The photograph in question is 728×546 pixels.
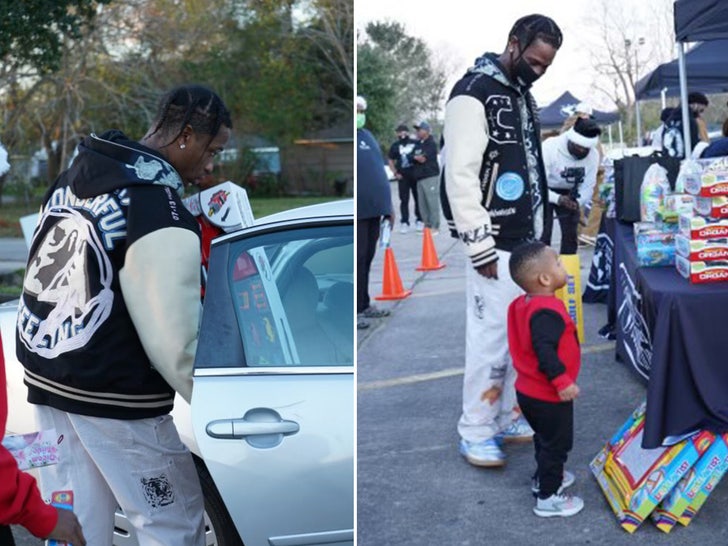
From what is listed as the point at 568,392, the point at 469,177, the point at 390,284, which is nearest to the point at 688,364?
the point at 568,392

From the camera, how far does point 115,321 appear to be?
2.39 m

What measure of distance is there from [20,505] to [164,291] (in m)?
0.60

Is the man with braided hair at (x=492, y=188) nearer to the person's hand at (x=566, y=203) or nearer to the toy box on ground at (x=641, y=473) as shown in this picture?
the toy box on ground at (x=641, y=473)

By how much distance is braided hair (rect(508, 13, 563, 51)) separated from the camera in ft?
13.5

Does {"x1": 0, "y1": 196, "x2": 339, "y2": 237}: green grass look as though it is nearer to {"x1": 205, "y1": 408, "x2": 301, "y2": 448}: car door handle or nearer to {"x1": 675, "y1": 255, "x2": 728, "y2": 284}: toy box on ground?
{"x1": 675, "y1": 255, "x2": 728, "y2": 284}: toy box on ground

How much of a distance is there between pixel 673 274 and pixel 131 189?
2635 mm

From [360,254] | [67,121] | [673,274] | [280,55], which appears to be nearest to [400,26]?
[280,55]

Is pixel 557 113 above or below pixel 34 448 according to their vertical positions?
above

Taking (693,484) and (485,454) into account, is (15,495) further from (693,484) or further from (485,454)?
(485,454)

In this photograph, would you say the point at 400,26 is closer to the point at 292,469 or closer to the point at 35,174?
the point at 35,174

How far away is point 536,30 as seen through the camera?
4.13m

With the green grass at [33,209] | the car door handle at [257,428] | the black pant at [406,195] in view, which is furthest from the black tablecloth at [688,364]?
the green grass at [33,209]

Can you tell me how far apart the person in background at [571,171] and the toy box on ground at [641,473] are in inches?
150

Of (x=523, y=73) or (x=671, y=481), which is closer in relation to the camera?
(x=671, y=481)
